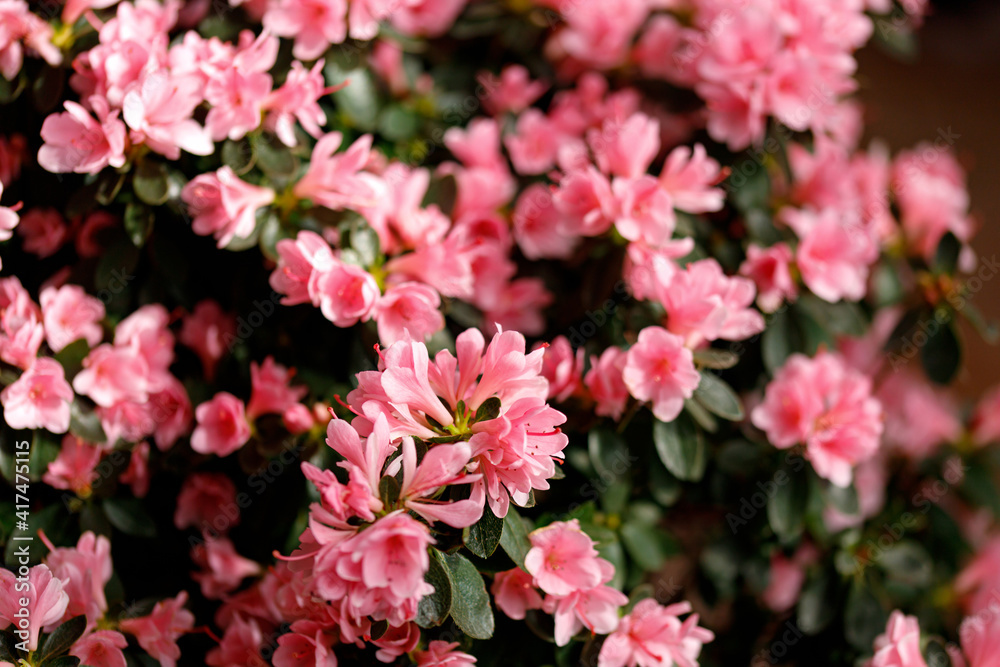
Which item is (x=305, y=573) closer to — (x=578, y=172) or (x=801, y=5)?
(x=578, y=172)

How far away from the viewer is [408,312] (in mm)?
1025

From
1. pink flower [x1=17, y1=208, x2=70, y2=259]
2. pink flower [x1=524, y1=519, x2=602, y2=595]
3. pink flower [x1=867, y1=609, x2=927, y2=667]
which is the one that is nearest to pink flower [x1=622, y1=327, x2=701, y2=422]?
pink flower [x1=524, y1=519, x2=602, y2=595]

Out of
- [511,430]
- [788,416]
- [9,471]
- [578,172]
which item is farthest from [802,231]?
[9,471]

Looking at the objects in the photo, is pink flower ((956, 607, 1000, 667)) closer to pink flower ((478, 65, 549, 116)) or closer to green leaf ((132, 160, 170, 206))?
pink flower ((478, 65, 549, 116))

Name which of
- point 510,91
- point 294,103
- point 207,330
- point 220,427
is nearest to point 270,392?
point 220,427

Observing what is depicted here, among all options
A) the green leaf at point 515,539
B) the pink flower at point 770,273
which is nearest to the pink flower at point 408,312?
the green leaf at point 515,539

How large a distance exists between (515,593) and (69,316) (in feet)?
2.43

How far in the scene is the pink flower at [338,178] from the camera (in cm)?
109

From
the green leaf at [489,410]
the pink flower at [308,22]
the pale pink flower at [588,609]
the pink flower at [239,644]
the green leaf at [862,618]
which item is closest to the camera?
the green leaf at [489,410]

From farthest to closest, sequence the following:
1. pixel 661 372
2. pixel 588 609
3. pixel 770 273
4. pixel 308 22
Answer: pixel 770 273 < pixel 308 22 < pixel 661 372 < pixel 588 609

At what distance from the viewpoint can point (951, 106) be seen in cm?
304

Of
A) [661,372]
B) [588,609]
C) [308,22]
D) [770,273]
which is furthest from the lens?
[770,273]

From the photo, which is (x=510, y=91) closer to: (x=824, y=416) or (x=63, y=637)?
(x=824, y=416)

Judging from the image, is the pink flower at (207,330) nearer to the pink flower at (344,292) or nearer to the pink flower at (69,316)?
the pink flower at (69,316)
